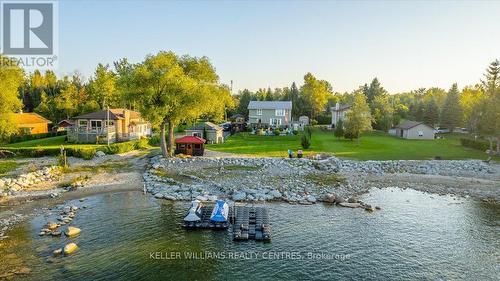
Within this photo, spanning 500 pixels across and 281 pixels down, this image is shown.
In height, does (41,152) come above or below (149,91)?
below

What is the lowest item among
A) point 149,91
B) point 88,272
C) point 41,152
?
point 88,272

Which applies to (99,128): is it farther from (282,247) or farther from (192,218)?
(282,247)

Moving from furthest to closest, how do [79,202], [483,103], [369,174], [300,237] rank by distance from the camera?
[483,103] < [369,174] < [79,202] < [300,237]

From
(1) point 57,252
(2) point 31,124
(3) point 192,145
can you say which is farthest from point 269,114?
(1) point 57,252

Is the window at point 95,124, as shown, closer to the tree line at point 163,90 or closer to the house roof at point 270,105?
the tree line at point 163,90

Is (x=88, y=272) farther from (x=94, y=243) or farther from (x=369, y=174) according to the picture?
(x=369, y=174)

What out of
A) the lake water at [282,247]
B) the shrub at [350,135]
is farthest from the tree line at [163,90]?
the shrub at [350,135]

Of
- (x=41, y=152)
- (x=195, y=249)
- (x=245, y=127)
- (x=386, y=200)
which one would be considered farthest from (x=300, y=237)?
(x=245, y=127)
